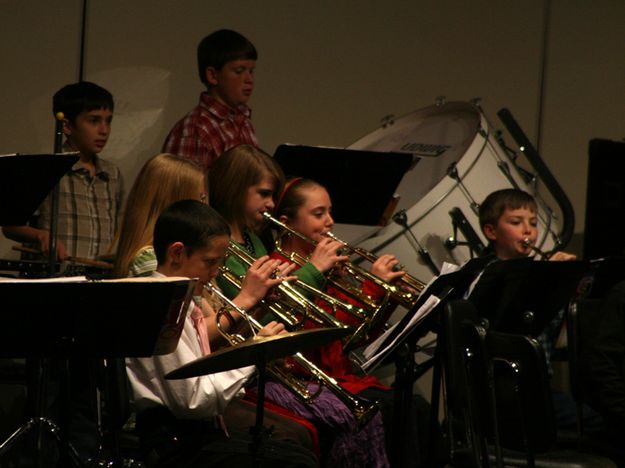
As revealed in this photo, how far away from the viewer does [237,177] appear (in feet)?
13.6

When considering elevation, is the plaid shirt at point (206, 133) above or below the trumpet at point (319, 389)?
above

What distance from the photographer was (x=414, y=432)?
414 cm

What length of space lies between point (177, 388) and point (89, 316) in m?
0.49

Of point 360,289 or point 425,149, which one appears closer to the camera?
point 360,289

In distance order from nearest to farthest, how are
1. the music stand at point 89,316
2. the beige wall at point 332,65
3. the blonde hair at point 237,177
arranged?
1. the music stand at point 89,316
2. the blonde hair at point 237,177
3. the beige wall at point 332,65

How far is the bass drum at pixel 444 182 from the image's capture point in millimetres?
4809

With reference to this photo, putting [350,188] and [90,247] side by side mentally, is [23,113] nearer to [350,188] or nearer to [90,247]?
[90,247]

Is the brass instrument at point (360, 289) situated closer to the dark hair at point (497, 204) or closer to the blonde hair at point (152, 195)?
the blonde hair at point (152, 195)

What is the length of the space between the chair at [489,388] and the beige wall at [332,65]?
106 inches

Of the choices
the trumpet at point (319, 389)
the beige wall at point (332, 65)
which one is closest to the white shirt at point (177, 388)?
the trumpet at point (319, 389)

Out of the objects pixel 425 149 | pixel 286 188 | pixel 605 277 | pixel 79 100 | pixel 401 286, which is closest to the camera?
pixel 401 286

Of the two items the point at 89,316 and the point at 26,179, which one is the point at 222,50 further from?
the point at 89,316

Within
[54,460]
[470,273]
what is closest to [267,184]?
[470,273]

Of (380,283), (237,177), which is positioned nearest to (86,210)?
(237,177)
